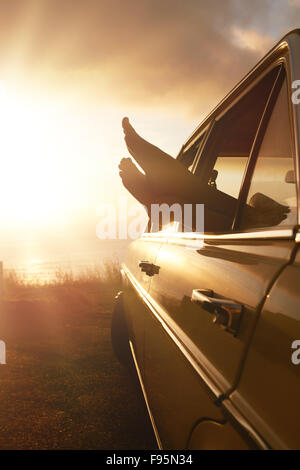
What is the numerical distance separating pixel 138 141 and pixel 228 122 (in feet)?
2.70

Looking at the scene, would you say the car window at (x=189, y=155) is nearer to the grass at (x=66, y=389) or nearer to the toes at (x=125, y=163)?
the toes at (x=125, y=163)

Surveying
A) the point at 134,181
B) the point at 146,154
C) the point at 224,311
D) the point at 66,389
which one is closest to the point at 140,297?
the point at 134,181

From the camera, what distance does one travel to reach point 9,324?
315 inches

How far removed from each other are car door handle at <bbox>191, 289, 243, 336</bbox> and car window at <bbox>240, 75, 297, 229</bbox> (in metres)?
0.32

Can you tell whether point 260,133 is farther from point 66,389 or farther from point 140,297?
point 66,389

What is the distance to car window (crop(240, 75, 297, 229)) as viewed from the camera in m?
1.46

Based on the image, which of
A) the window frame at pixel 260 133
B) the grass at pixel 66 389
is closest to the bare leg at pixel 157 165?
the window frame at pixel 260 133

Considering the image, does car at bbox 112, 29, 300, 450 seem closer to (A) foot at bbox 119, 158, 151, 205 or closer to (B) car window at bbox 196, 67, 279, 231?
(B) car window at bbox 196, 67, 279, 231

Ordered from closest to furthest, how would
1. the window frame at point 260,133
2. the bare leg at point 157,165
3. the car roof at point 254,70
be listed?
the window frame at point 260,133
the car roof at point 254,70
the bare leg at point 157,165

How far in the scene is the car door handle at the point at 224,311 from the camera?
1.26 metres

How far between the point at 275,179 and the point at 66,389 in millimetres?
3597

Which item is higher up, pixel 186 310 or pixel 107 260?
pixel 186 310
